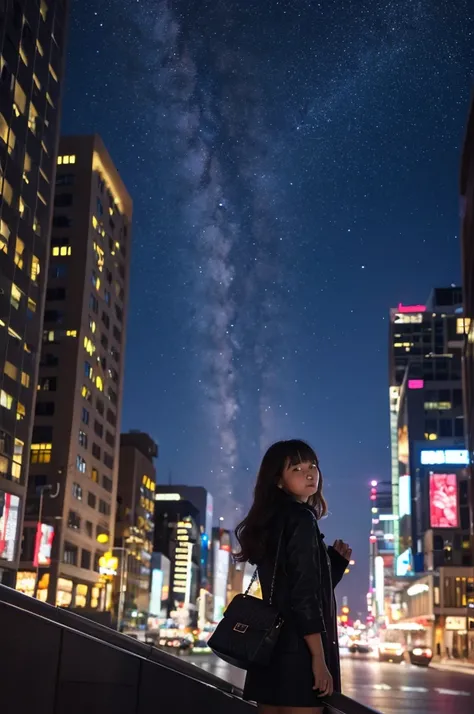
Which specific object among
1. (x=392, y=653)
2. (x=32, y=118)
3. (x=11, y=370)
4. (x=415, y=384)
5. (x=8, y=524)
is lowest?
(x=392, y=653)

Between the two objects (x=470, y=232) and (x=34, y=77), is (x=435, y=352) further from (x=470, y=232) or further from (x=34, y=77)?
(x=34, y=77)

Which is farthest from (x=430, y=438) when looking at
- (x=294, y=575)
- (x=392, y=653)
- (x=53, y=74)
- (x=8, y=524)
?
(x=294, y=575)

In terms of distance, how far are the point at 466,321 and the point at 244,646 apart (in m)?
81.8

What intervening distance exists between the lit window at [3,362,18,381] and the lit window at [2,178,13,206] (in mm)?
12343

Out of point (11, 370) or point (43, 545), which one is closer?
point (11, 370)

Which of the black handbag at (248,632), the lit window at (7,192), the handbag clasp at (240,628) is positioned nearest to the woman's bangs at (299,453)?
the black handbag at (248,632)

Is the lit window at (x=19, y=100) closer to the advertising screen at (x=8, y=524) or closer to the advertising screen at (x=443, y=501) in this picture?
the advertising screen at (x=8, y=524)

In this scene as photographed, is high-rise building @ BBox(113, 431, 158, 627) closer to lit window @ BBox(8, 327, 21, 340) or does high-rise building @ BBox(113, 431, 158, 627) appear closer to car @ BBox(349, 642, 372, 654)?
car @ BBox(349, 642, 372, 654)

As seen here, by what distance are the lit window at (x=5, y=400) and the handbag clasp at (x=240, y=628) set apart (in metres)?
62.4

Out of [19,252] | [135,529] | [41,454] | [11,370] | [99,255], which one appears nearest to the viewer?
[11,370]

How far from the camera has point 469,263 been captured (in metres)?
Answer: 79.4

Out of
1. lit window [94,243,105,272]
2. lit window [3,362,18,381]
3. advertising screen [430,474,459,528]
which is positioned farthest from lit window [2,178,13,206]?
advertising screen [430,474,459,528]

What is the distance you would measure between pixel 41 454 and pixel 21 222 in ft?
103

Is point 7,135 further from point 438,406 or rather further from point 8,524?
point 438,406
